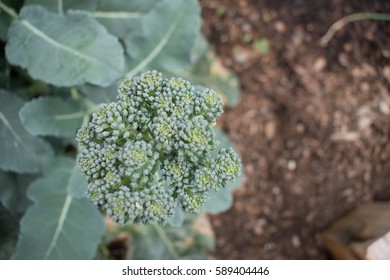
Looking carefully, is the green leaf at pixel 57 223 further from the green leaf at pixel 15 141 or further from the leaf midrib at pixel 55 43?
the leaf midrib at pixel 55 43

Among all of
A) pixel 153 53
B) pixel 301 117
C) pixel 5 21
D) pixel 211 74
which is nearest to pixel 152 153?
pixel 153 53

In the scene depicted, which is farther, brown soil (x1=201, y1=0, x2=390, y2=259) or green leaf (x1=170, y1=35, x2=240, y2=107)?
brown soil (x1=201, y1=0, x2=390, y2=259)

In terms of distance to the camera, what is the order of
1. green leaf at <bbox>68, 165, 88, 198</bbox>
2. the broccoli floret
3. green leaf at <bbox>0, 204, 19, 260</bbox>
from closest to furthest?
the broccoli floret → green leaf at <bbox>68, 165, 88, 198</bbox> → green leaf at <bbox>0, 204, 19, 260</bbox>

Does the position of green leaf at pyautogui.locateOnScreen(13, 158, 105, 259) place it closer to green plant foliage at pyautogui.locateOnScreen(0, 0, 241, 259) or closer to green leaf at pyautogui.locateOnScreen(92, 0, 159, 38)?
green plant foliage at pyautogui.locateOnScreen(0, 0, 241, 259)

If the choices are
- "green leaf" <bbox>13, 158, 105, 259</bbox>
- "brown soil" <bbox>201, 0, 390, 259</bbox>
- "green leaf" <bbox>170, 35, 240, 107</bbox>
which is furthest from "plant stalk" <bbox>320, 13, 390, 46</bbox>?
"green leaf" <bbox>13, 158, 105, 259</bbox>

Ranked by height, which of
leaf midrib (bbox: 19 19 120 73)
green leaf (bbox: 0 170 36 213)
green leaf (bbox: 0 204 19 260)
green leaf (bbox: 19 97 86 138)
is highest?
leaf midrib (bbox: 19 19 120 73)

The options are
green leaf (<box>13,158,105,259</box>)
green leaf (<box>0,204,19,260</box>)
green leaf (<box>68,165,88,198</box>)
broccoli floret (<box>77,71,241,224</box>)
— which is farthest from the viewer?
green leaf (<box>0,204,19,260</box>)
